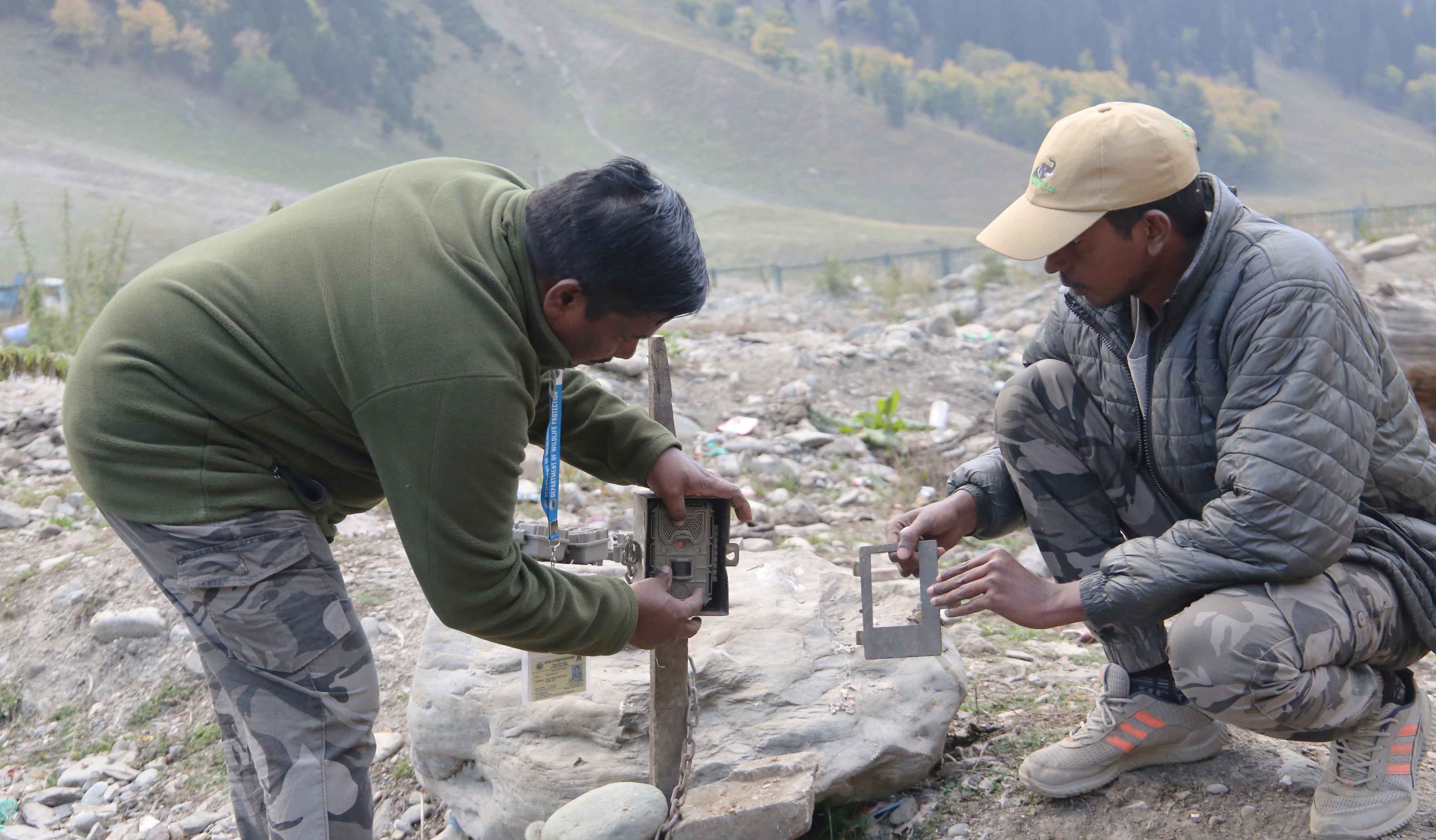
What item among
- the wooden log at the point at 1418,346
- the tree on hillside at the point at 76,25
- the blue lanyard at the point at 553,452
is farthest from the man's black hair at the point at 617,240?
the tree on hillside at the point at 76,25

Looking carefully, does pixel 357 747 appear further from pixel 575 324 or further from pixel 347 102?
pixel 347 102

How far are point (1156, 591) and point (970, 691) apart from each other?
122 cm

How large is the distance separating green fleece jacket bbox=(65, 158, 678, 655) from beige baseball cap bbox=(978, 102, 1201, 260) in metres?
1.10

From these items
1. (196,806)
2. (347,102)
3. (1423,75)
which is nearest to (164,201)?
(347,102)

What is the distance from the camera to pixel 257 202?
3459 cm

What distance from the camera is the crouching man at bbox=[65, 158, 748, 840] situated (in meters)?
1.85

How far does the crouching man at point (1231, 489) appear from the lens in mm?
2143

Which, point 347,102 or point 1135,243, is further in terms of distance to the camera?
point 347,102

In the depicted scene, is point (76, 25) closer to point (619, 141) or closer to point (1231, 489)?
point (619, 141)

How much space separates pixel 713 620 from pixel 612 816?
91cm

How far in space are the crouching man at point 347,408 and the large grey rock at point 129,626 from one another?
2186mm

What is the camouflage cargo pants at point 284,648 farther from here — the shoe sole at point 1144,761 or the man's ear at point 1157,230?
the man's ear at point 1157,230

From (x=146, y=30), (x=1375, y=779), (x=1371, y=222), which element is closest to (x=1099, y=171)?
(x=1375, y=779)

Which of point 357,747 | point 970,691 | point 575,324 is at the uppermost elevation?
point 575,324
